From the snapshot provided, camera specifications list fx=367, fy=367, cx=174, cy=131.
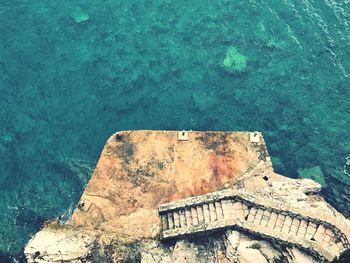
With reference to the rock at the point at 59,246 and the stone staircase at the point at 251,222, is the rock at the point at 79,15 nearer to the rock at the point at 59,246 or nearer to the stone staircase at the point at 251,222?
the rock at the point at 59,246

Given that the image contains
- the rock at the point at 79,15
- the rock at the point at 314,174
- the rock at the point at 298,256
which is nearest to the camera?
the rock at the point at 298,256

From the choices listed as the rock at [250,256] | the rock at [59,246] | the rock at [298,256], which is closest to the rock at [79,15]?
the rock at [59,246]

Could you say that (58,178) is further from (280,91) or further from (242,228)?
(280,91)

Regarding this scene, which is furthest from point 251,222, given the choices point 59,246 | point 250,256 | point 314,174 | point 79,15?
point 79,15

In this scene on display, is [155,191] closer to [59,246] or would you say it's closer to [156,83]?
[59,246]

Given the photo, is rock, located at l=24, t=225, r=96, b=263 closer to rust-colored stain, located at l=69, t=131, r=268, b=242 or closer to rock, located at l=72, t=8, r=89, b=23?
rust-colored stain, located at l=69, t=131, r=268, b=242

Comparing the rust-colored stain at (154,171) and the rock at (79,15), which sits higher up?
the rust-colored stain at (154,171)

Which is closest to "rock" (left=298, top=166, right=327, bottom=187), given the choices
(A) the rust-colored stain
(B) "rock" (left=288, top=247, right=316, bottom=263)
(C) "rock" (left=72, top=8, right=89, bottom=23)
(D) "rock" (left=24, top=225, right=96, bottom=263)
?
(A) the rust-colored stain
